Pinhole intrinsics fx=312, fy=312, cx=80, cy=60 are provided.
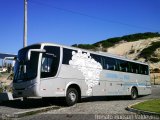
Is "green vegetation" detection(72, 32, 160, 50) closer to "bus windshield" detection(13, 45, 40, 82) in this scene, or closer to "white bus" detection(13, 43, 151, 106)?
"white bus" detection(13, 43, 151, 106)

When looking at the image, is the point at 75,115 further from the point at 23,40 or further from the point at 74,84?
the point at 23,40

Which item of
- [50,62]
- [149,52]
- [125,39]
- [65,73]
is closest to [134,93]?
[65,73]

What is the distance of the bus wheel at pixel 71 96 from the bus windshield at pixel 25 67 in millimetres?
2437

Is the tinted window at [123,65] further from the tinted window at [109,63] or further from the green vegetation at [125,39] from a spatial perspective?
the green vegetation at [125,39]

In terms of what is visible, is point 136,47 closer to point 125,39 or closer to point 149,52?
point 149,52

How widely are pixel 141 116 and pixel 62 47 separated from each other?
6151 millimetres

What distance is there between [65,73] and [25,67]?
7.19 ft

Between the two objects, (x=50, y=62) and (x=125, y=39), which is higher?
(x=125, y=39)

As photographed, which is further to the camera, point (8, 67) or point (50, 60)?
point (8, 67)

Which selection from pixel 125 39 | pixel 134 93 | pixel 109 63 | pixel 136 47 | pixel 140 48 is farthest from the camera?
pixel 125 39

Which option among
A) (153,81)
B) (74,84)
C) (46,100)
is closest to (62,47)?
(74,84)

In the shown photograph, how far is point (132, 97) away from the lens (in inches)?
929

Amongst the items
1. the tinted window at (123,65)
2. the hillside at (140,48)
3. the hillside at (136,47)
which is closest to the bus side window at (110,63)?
the tinted window at (123,65)

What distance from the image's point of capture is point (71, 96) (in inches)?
656
